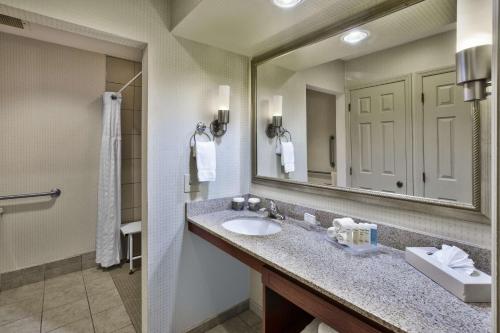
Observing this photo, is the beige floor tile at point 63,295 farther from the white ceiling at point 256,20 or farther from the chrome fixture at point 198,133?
the white ceiling at point 256,20

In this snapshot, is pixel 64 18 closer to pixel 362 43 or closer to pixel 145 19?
pixel 145 19

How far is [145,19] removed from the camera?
1.58m

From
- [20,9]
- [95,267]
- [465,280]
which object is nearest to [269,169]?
[465,280]

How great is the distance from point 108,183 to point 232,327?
74.6 inches

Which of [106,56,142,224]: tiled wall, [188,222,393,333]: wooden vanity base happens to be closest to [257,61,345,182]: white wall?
[188,222,393,333]: wooden vanity base

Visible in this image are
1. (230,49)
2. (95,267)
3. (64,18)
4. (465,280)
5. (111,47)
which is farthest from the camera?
(95,267)

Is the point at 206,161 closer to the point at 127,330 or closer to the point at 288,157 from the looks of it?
the point at 288,157

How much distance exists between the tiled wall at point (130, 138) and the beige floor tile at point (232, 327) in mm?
1503

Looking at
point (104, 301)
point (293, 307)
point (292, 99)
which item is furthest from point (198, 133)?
point (104, 301)

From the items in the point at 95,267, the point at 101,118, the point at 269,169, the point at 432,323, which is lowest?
the point at 95,267

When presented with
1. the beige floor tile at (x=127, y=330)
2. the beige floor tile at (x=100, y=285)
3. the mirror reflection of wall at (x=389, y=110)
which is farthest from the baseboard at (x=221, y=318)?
the mirror reflection of wall at (x=389, y=110)

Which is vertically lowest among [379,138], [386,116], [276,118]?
[379,138]

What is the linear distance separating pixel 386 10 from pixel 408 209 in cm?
96

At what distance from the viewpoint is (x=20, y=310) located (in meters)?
2.06
